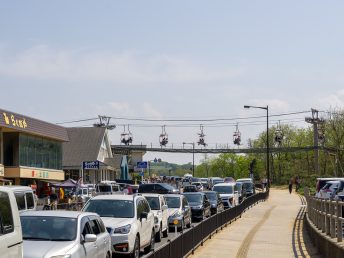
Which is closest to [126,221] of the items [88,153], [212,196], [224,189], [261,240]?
[261,240]

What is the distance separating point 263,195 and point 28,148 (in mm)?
20247

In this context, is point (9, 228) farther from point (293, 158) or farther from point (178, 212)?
point (293, 158)

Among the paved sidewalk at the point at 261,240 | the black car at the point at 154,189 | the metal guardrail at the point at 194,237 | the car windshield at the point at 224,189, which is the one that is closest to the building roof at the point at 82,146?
the car windshield at the point at 224,189

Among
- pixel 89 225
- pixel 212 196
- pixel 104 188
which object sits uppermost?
pixel 89 225

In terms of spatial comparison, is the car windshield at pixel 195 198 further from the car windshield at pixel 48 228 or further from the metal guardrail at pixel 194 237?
the car windshield at pixel 48 228

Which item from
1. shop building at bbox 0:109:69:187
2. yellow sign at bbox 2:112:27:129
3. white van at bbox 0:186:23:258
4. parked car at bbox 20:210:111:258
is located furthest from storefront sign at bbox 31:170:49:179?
white van at bbox 0:186:23:258

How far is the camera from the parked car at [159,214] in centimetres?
2178

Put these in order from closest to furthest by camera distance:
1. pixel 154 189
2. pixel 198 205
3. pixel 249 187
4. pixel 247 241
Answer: pixel 247 241 → pixel 198 205 → pixel 154 189 → pixel 249 187

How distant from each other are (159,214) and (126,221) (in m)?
5.85

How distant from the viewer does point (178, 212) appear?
26.4 meters

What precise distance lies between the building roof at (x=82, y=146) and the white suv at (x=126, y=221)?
58.6 meters

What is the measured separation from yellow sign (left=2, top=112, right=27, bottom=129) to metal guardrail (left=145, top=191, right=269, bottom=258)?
68.7 feet

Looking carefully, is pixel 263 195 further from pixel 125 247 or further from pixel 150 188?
pixel 125 247

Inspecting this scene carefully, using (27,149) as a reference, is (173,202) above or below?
below
